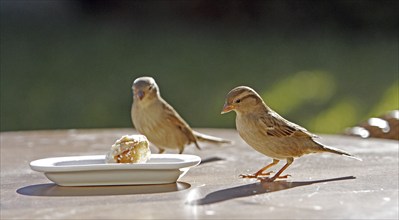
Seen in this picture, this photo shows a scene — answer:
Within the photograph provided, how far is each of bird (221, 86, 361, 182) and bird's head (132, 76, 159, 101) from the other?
544mm

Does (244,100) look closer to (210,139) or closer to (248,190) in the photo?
(248,190)

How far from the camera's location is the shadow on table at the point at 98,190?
1.66m

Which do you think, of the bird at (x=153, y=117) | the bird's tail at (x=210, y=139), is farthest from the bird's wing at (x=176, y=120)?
the bird's tail at (x=210, y=139)

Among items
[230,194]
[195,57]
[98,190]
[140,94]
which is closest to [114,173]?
[98,190]

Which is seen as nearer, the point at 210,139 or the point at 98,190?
the point at 98,190

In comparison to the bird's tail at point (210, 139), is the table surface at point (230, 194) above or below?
below

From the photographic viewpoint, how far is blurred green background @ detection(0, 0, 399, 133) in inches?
244

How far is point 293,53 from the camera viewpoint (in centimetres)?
743

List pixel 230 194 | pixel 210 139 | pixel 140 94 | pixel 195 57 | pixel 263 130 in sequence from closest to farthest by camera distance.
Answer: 1. pixel 230 194
2. pixel 263 130
3. pixel 140 94
4. pixel 210 139
5. pixel 195 57

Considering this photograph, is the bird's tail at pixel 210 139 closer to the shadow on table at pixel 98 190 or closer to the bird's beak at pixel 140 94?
the bird's beak at pixel 140 94

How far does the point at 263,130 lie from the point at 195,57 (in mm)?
5448

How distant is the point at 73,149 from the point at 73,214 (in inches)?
48.0

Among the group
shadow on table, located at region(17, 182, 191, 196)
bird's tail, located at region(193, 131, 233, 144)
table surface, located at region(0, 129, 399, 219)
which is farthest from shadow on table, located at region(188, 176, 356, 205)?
bird's tail, located at region(193, 131, 233, 144)

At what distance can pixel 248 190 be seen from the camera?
1665 millimetres
